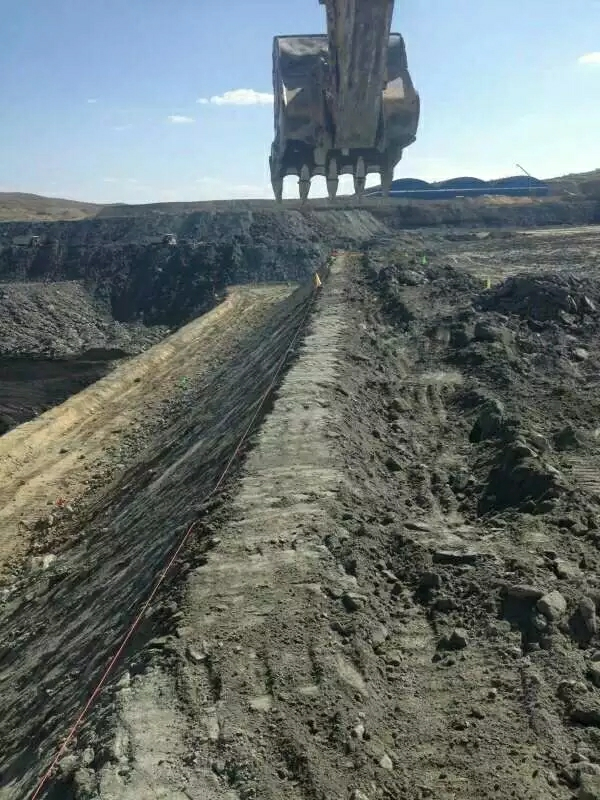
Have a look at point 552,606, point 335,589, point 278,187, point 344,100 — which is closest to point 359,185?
point 344,100

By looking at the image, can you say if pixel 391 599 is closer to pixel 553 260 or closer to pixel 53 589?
pixel 53 589

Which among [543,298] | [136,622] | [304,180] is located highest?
[304,180]

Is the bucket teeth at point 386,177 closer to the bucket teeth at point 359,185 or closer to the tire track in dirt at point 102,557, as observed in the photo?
the bucket teeth at point 359,185

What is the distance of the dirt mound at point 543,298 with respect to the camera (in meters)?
14.9

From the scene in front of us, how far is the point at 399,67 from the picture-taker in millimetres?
16812

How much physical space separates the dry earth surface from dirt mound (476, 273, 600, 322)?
1.17 m

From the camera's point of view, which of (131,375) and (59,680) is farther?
(131,375)

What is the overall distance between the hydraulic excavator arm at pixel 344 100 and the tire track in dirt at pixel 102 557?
11.3 ft

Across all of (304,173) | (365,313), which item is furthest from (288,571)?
(304,173)

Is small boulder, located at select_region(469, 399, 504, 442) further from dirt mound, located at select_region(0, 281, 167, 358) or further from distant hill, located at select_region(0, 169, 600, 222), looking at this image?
distant hill, located at select_region(0, 169, 600, 222)

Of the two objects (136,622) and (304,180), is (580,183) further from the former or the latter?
(136,622)

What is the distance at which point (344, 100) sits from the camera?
14.4m

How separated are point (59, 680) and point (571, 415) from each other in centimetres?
693

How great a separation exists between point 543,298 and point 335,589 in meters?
11.3
